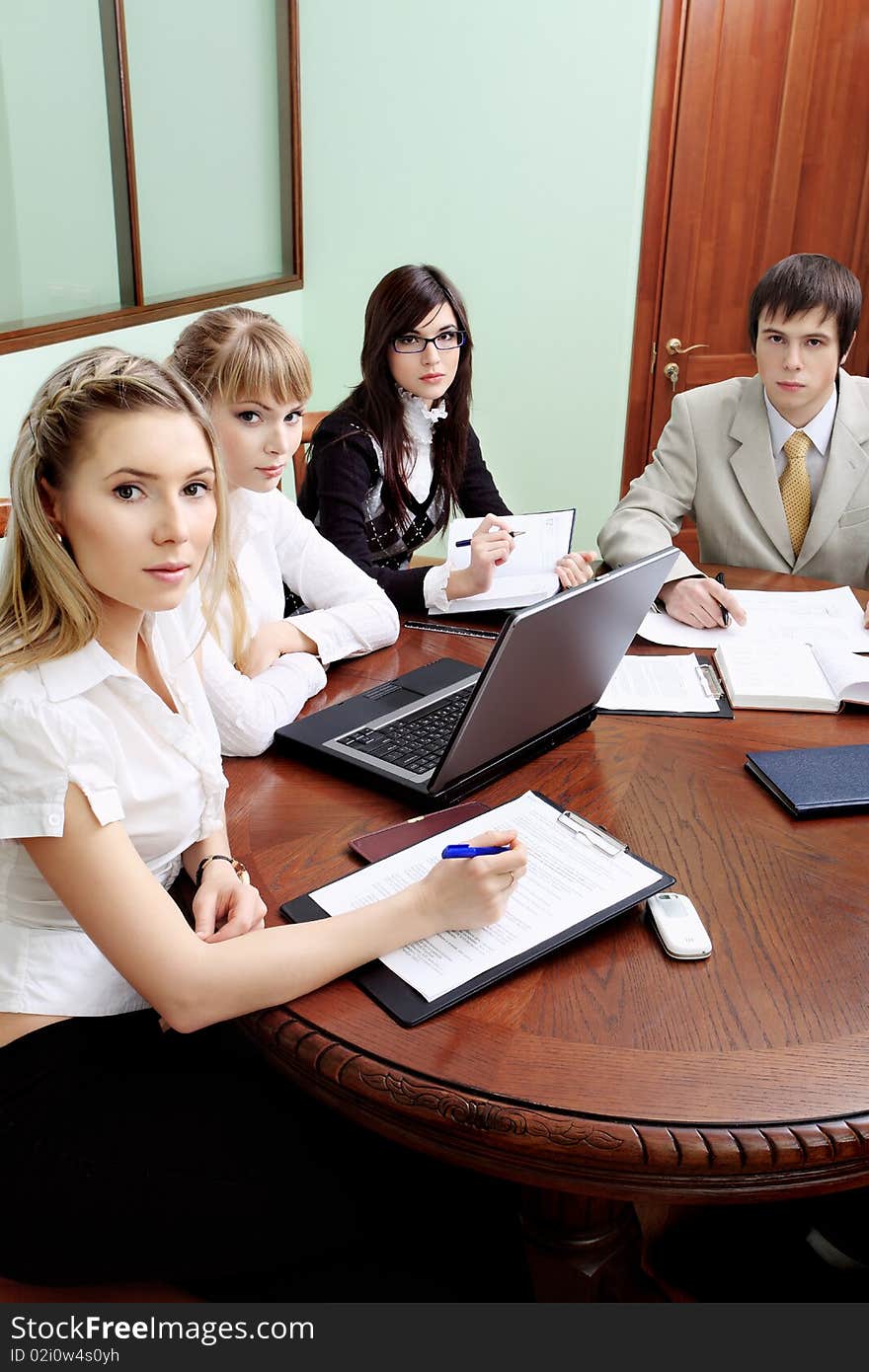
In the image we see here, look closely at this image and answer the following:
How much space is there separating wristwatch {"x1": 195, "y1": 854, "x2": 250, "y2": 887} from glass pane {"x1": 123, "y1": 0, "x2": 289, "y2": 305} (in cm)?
244

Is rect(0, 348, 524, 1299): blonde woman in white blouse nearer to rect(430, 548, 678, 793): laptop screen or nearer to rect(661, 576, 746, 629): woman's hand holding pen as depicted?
rect(430, 548, 678, 793): laptop screen

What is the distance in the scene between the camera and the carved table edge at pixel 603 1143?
774 mm

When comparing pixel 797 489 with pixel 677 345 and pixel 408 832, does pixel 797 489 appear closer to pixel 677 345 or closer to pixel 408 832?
pixel 408 832

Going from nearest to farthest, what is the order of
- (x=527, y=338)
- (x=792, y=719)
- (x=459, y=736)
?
(x=459, y=736) → (x=792, y=719) → (x=527, y=338)

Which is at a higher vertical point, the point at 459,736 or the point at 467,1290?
the point at 459,736

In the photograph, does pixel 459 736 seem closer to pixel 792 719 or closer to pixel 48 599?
pixel 48 599

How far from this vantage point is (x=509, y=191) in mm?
3434

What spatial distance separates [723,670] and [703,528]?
0.75 meters

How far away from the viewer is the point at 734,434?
2.15m

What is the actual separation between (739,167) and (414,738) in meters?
2.68

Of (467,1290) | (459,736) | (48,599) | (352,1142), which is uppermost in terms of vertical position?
(48,599)

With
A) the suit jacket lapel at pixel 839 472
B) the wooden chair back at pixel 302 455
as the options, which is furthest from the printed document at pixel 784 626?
the wooden chair back at pixel 302 455

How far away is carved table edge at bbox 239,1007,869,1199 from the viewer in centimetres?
77
